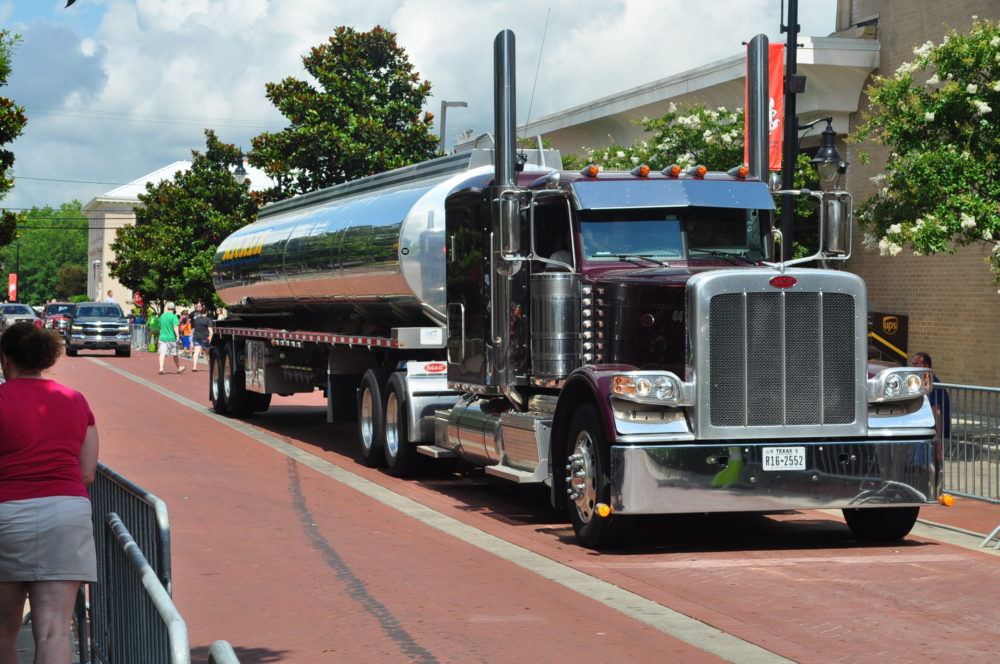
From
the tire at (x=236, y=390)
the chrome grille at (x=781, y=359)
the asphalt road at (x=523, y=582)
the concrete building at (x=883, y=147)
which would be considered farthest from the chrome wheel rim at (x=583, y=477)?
the concrete building at (x=883, y=147)

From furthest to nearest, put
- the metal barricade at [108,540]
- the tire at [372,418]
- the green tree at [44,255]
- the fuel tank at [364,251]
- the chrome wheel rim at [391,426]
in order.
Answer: the green tree at [44,255], the tire at [372,418], the fuel tank at [364,251], the chrome wheel rim at [391,426], the metal barricade at [108,540]

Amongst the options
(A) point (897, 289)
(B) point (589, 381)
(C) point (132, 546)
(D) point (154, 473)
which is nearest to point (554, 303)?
(B) point (589, 381)

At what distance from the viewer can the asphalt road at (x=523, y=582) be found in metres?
7.56

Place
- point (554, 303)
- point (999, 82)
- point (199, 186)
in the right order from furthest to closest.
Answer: point (199, 186) → point (999, 82) → point (554, 303)

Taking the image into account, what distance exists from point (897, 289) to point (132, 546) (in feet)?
77.5

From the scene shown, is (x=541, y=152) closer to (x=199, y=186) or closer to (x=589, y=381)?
(x=589, y=381)

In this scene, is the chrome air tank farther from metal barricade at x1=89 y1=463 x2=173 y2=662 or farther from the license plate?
metal barricade at x1=89 y1=463 x2=173 y2=662

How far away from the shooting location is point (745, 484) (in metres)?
10.4

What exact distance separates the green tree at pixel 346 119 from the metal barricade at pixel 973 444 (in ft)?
81.2

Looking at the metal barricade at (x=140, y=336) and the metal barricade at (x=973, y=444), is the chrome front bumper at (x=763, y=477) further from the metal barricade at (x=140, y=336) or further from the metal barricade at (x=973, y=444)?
the metal barricade at (x=140, y=336)

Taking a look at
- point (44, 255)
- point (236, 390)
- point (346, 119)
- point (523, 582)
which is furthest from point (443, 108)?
point (44, 255)

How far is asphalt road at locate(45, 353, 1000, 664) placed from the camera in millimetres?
7559

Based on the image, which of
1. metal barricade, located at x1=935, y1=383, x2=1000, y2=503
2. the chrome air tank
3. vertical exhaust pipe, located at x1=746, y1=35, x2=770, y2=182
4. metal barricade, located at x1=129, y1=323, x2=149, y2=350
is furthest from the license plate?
metal barricade, located at x1=129, y1=323, x2=149, y2=350

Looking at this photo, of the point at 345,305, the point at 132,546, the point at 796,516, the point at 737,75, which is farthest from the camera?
the point at 737,75
